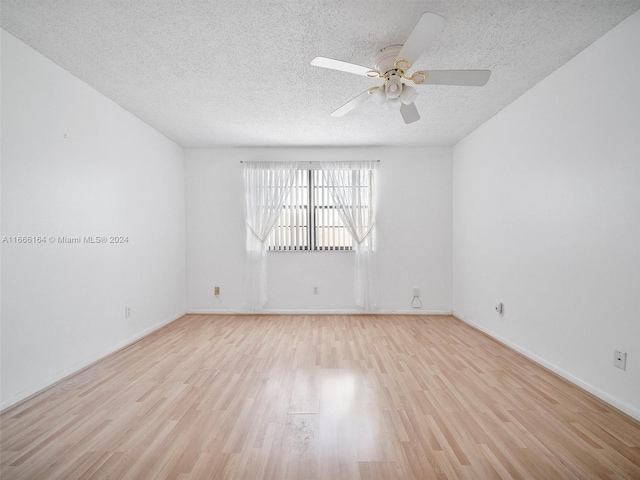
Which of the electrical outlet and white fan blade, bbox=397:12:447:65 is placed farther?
the electrical outlet

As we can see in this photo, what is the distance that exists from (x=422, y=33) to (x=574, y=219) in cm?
190

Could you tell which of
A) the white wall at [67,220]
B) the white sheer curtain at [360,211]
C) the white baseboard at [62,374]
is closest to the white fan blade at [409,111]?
the white sheer curtain at [360,211]

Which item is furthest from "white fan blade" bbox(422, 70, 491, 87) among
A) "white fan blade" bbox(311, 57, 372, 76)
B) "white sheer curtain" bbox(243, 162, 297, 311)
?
"white sheer curtain" bbox(243, 162, 297, 311)

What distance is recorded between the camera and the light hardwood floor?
156 cm

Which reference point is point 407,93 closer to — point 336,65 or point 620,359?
point 336,65

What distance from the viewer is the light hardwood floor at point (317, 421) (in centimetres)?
156

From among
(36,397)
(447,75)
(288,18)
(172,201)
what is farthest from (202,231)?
(447,75)

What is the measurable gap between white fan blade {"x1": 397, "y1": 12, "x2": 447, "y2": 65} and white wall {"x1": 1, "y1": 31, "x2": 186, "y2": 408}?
2.70m

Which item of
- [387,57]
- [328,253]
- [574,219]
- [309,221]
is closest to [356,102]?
[387,57]

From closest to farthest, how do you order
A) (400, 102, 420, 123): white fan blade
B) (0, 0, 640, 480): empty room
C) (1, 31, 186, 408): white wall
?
(0, 0, 640, 480): empty room → (1, 31, 186, 408): white wall → (400, 102, 420, 123): white fan blade

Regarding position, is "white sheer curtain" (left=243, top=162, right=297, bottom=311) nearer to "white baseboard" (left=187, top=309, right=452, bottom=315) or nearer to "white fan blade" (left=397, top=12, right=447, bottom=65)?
"white baseboard" (left=187, top=309, right=452, bottom=315)

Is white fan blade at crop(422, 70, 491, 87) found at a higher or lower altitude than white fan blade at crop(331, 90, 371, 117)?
lower

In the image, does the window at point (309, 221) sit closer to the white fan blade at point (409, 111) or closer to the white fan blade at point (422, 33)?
the white fan blade at point (409, 111)

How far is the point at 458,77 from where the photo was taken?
6.85 feet
